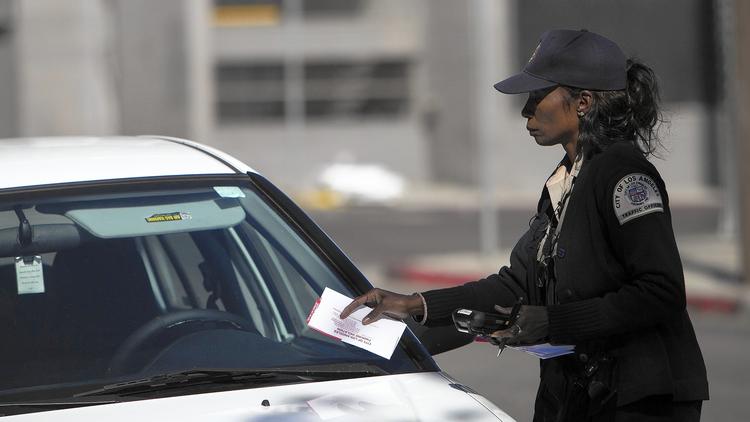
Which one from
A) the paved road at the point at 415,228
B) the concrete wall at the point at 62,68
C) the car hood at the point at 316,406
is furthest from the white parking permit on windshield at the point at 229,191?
the concrete wall at the point at 62,68

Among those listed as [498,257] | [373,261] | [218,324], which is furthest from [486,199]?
[218,324]

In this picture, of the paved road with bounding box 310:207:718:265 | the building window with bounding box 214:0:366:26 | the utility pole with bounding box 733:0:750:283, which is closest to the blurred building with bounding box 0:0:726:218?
the building window with bounding box 214:0:366:26

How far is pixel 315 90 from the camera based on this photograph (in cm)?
4038

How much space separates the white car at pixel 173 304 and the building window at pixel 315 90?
3610 cm

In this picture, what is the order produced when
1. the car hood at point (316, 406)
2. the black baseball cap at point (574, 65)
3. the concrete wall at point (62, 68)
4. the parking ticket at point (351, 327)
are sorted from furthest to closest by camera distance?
1. the concrete wall at point (62, 68)
2. the parking ticket at point (351, 327)
3. the black baseball cap at point (574, 65)
4. the car hood at point (316, 406)

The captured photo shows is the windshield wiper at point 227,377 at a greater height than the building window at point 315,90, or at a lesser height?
greater

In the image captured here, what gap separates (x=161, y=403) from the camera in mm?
3148

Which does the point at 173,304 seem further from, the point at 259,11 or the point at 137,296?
the point at 259,11

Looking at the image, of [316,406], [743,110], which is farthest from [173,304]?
[743,110]

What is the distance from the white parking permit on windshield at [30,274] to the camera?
12.4 feet

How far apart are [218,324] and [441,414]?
99 centimetres

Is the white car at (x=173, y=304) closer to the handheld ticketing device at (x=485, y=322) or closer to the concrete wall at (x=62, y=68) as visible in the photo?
the handheld ticketing device at (x=485, y=322)

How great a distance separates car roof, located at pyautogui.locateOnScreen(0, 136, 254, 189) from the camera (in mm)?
3760

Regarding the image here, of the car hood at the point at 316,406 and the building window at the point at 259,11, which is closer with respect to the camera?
the car hood at the point at 316,406
